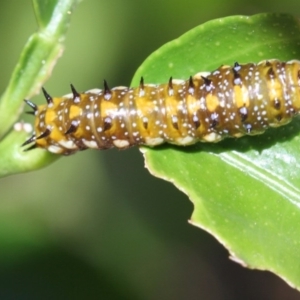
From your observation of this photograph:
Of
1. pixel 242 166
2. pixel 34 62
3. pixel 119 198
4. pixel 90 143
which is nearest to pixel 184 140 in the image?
pixel 242 166

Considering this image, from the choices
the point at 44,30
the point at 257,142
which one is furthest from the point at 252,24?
the point at 44,30

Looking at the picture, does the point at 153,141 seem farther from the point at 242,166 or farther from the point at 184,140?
the point at 242,166

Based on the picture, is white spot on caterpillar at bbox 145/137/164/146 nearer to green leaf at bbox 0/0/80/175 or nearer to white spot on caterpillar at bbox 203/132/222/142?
white spot on caterpillar at bbox 203/132/222/142

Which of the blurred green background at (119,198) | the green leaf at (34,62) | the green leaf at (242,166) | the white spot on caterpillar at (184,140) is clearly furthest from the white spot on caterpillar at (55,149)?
the blurred green background at (119,198)

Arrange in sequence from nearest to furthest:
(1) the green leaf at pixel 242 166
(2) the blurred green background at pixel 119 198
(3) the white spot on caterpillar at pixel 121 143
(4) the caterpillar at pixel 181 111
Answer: (1) the green leaf at pixel 242 166 → (4) the caterpillar at pixel 181 111 → (3) the white spot on caterpillar at pixel 121 143 → (2) the blurred green background at pixel 119 198

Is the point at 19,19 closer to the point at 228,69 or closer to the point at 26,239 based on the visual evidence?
the point at 26,239

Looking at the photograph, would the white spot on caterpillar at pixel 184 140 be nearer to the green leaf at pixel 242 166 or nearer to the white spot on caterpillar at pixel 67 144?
the green leaf at pixel 242 166
